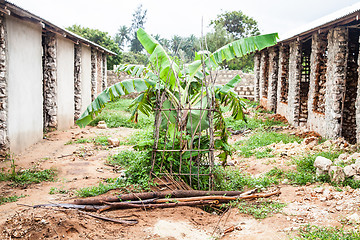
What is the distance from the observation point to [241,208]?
518cm

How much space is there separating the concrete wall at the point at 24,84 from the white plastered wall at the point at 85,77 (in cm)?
486

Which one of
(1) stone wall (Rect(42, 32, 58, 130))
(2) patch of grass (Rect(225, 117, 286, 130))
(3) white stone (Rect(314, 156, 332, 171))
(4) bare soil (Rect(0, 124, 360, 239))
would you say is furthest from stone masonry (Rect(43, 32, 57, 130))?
(3) white stone (Rect(314, 156, 332, 171))

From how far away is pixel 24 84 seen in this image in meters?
8.75

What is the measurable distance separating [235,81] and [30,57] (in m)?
5.77

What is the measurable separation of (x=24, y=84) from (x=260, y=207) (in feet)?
21.9

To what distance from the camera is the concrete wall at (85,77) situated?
48.3 feet

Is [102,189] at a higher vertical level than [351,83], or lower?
lower

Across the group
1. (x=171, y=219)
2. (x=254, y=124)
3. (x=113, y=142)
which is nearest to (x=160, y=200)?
(x=171, y=219)

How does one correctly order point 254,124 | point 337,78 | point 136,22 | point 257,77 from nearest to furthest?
point 337,78
point 254,124
point 257,77
point 136,22

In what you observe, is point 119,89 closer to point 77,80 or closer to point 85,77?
point 77,80

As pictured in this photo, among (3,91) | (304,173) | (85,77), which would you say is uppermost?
(85,77)

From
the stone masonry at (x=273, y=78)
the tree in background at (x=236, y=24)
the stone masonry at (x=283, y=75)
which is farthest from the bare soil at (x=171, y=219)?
the tree in background at (x=236, y=24)

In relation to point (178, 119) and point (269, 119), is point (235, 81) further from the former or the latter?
point (269, 119)

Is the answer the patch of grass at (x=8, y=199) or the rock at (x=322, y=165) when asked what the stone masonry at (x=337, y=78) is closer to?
the rock at (x=322, y=165)
